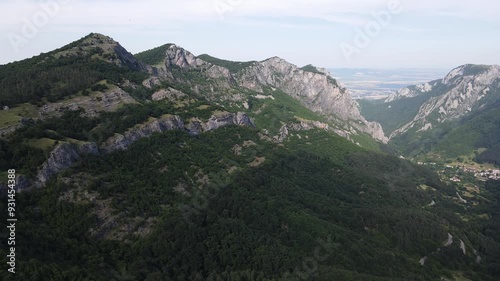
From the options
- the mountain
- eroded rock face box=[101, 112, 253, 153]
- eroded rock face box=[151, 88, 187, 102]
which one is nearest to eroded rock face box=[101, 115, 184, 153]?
eroded rock face box=[101, 112, 253, 153]

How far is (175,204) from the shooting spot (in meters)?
119

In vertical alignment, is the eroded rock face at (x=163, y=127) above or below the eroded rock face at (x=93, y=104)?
below

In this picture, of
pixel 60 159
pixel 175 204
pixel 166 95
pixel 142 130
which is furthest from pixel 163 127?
pixel 60 159

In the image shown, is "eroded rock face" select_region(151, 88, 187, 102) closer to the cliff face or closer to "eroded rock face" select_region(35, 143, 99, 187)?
the cliff face

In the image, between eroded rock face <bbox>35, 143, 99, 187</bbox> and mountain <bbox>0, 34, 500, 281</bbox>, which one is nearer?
mountain <bbox>0, 34, 500, 281</bbox>

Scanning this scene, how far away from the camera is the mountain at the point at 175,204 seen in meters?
97.5

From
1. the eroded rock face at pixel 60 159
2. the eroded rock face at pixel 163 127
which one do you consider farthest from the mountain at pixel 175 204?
the eroded rock face at pixel 163 127

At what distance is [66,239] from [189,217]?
114 feet

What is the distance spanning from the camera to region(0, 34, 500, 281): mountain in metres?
97.5

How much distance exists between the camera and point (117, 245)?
9969cm

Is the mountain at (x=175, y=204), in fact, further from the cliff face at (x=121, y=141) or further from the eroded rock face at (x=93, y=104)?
the eroded rock face at (x=93, y=104)

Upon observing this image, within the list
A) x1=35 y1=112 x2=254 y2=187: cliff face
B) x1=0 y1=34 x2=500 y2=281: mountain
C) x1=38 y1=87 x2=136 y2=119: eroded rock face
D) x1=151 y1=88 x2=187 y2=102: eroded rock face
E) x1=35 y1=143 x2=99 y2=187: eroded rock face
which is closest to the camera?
x1=0 y1=34 x2=500 y2=281: mountain

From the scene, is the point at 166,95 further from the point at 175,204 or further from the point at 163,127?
the point at 175,204

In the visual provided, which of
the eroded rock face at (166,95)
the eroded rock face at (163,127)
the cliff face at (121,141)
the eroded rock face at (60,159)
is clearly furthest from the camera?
the eroded rock face at (166,95)
